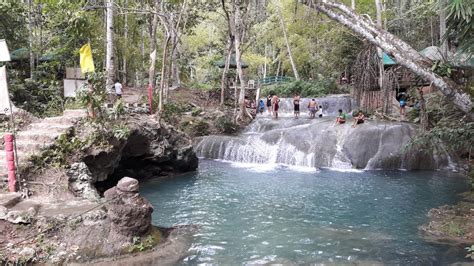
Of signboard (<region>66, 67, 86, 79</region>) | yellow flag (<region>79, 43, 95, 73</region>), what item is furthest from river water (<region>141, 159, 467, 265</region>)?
signboard (<region>66, 67, 86, 79</region>)

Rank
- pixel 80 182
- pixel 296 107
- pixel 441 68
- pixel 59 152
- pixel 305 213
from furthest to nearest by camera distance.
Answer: pixel 296 107 < pixel 305 213 < pixel 59 152 < pixel 80 182 < pixel 441 68

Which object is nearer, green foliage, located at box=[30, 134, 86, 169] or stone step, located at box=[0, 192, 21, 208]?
stone step, located at box=[0, 192, 21, 208]

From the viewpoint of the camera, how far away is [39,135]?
10492 mm

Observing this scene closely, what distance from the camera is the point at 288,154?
18969 millimetres

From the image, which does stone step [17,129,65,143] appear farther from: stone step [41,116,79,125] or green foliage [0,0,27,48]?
green foliage [0,0,27,48]

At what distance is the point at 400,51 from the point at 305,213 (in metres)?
4.41

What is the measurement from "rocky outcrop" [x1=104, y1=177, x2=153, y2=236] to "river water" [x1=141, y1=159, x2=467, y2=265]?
981mm

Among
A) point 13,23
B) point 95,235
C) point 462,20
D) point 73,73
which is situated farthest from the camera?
point 13,23

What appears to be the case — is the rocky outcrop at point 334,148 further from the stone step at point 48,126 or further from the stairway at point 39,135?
the stone step at point 48,126

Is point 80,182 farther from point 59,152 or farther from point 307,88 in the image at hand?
point 307,88

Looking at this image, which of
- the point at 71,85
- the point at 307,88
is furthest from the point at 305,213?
the point at 307,88

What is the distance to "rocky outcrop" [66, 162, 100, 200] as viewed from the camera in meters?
9.38

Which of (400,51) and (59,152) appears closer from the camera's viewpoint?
(400,51)

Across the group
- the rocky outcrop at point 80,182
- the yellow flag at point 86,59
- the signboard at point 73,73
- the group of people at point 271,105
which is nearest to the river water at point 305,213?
the rocky outcrop at point 80,182
